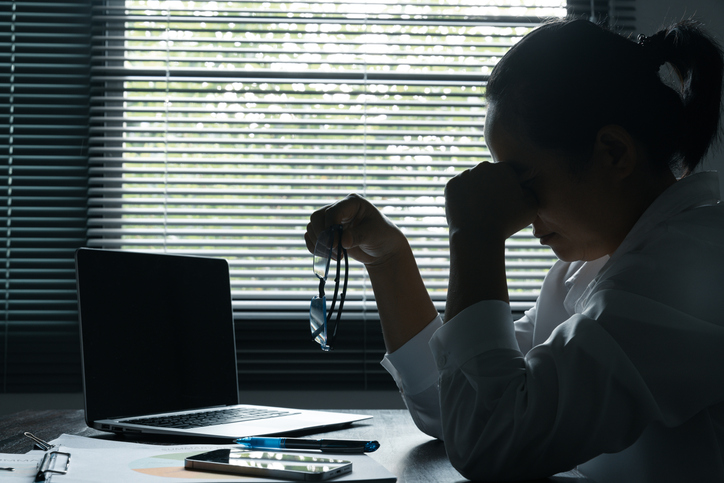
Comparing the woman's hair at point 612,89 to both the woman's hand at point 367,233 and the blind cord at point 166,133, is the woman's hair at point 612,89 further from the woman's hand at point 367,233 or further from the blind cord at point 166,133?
the blind cord at point 166,133

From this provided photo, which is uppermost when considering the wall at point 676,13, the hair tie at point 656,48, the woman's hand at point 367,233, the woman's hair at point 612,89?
the wall at point 676,13

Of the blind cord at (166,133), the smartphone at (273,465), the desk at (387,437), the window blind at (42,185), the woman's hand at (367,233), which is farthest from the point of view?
the blind cord at (166,133)

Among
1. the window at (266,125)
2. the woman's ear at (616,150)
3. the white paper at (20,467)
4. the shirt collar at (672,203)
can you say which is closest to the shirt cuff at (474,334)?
the shirt collar at (672,203)

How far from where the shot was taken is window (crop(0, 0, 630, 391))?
194cm

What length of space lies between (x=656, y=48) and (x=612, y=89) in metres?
0.13

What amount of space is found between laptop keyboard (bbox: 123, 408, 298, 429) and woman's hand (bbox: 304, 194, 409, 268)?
0.31 metres

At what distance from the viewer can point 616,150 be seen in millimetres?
738

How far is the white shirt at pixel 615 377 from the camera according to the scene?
590 mm

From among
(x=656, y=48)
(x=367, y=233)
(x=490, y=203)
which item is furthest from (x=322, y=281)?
(x=656, y=48)

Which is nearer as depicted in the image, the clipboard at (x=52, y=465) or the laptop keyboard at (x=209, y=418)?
the clipboard at (x=52, y=465)

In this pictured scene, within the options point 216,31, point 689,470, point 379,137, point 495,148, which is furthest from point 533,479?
point 216,31

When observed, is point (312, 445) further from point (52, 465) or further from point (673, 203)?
point (673, 203)

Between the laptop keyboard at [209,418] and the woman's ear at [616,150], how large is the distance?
663mm

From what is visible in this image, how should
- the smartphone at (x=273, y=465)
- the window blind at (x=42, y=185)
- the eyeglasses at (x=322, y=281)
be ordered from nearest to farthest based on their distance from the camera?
the smartphone at (x=273, y=465)
the eyeglasses at (x=322, y=281)
the window blind at (x=42, y=185)
